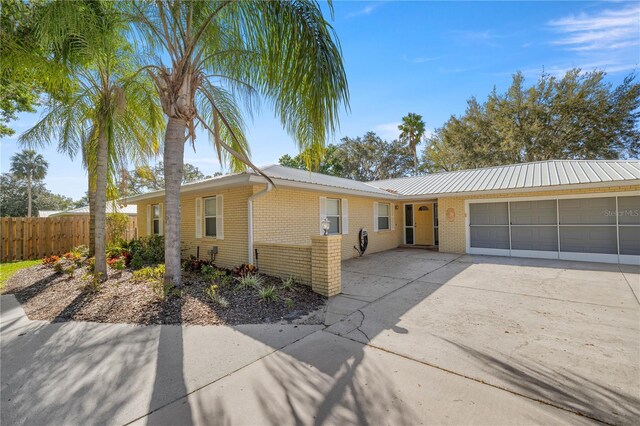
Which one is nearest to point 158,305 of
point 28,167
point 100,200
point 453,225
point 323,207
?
point 100,200

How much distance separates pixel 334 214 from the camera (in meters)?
10.5

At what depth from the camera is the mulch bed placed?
4.61 m

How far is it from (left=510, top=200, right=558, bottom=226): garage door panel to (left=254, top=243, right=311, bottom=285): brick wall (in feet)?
29.2

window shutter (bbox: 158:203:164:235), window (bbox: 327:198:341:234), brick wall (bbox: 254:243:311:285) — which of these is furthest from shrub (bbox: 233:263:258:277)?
window shutter (bbox: 158:203:164:235)

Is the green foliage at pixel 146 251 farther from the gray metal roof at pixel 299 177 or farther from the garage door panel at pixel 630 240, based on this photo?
the garage door panel at pixel 630 240

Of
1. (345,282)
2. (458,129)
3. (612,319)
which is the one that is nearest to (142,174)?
(345,282)

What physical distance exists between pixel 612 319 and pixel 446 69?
8242 millimetres

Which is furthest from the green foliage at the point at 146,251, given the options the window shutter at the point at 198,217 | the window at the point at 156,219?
the window at the point at 156,219

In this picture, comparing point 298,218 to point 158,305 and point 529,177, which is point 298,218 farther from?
point 529,177

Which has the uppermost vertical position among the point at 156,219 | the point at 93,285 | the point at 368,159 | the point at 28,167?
the point at 28,167

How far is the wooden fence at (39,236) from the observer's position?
39.4 ft

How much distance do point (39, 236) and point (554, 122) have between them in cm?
3021

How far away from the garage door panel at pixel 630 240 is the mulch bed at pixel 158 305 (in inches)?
394

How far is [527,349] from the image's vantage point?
3.46m
